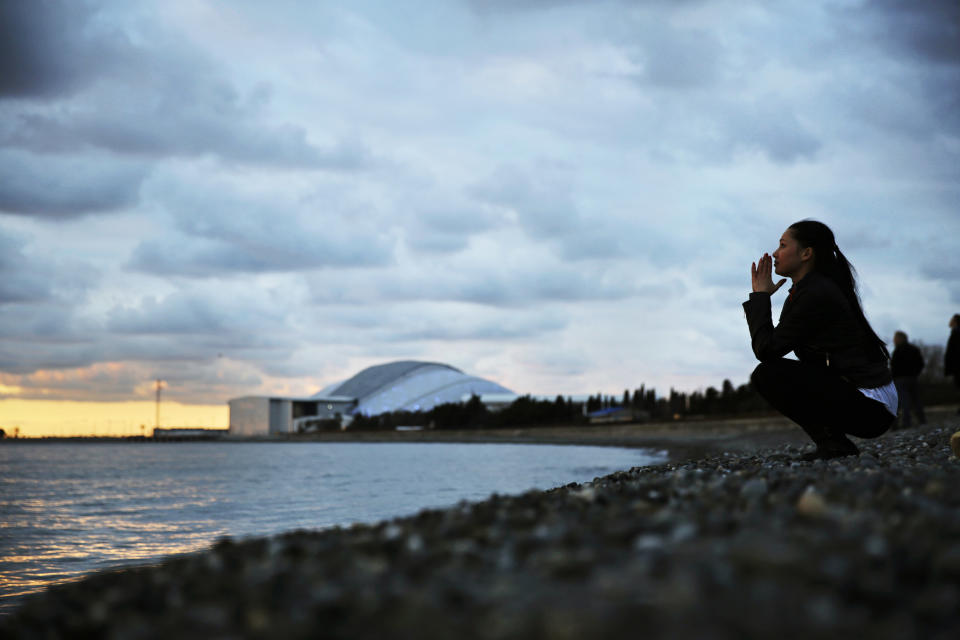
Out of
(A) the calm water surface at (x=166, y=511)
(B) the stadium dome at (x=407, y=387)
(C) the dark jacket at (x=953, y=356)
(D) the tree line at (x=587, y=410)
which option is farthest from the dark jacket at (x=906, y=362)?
(B) the stadium dome at (x=407, y=387)

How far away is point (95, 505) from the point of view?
663 inches

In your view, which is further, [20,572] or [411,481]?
[411,481]

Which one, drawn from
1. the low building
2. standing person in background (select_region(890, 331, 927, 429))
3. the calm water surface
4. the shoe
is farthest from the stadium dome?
the shoe

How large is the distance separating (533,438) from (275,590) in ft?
268

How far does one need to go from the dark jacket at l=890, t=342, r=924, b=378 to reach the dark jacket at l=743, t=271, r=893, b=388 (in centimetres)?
1122

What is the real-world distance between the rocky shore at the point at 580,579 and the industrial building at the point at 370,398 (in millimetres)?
111338

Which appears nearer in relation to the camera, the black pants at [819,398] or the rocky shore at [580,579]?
the rocky shore at [580,579]

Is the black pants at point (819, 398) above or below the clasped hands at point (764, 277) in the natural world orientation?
below

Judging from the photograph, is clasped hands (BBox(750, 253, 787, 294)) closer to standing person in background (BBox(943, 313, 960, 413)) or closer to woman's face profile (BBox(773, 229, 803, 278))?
woman's face profile (BBox(773, 229, 803, 278))

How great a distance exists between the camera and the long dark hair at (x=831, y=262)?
530cm

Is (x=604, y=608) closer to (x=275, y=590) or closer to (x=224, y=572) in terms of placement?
(x=275, y=590)

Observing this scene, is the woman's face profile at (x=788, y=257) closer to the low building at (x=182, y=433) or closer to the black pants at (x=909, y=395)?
the black pants at (x=909, y=395)

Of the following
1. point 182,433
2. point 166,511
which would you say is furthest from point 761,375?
point 182,433

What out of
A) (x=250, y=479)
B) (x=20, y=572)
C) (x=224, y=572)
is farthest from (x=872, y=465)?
(x=250, y=479)
